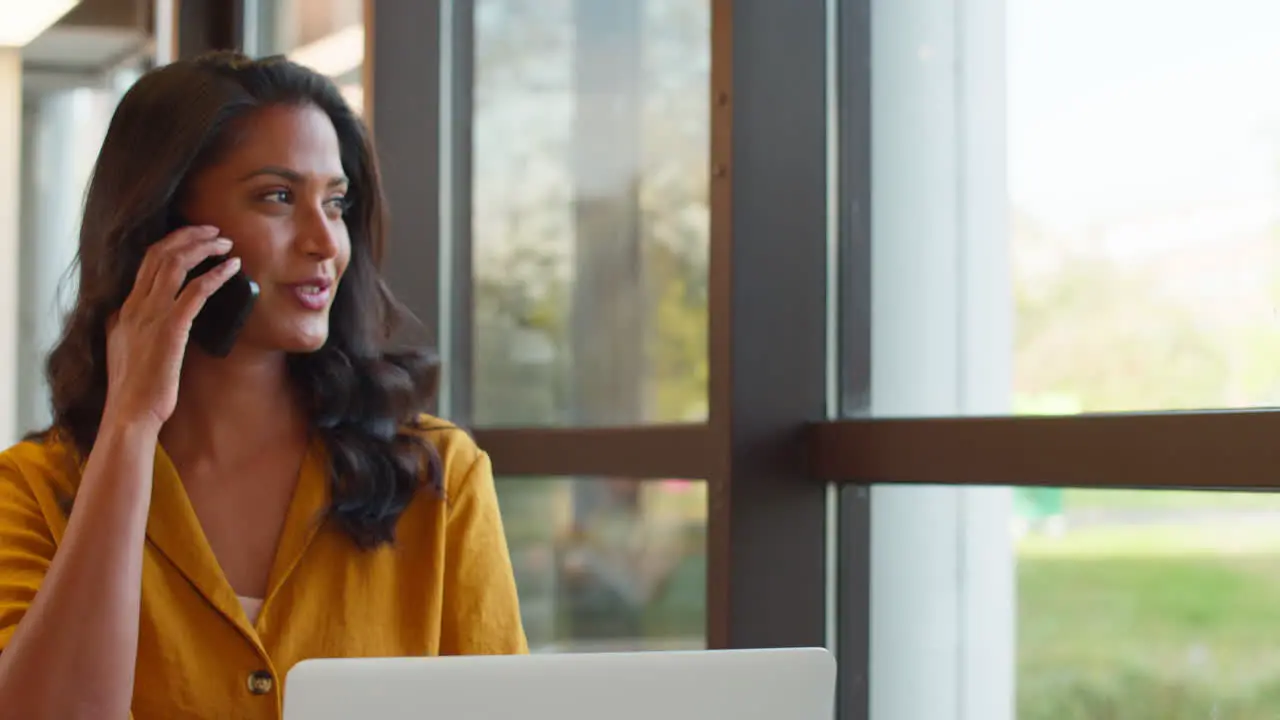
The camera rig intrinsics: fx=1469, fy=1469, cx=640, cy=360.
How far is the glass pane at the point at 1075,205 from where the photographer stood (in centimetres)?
146

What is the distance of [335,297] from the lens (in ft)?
6.97

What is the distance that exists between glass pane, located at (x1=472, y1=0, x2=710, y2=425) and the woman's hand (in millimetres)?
766

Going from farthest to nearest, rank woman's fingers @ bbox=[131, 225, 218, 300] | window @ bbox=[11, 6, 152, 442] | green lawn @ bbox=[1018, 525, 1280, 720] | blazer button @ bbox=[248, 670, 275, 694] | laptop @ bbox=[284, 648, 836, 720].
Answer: window @ bbox=[11, 6, 152, 442], woman's fingers @ bbox=[131, 225, 218, 300], blazer button @ bbox=[248, 670, 275, 694], green lawn @ bbox=[1018, 525, 1280, 720], laptop @ bbox=[284, 648, 836, 720]

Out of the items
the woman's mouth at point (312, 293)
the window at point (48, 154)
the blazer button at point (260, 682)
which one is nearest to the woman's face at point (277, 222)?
the woman's mouth at point (312, 293)

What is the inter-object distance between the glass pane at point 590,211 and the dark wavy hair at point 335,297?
46 centimetres

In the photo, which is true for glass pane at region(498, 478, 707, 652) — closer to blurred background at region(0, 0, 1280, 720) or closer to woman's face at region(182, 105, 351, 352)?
blurred background at region(0, 0, 1280, 720)

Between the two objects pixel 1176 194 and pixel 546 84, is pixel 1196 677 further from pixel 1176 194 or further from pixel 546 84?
pixel 546 84

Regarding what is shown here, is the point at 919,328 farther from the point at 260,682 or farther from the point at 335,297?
the point at 260,682

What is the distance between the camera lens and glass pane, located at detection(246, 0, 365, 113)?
336 cm

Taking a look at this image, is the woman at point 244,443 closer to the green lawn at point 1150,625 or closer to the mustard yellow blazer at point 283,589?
the mustard yellow blazer at point 283,589

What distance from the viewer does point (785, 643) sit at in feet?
6.37

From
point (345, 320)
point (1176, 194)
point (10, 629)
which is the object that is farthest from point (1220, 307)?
point (10, 629)

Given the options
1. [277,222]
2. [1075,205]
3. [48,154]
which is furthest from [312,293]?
[48,154]

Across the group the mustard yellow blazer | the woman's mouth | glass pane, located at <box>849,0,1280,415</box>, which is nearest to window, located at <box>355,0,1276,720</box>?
glass pane, located at <box>849,0,1280,415</box>
